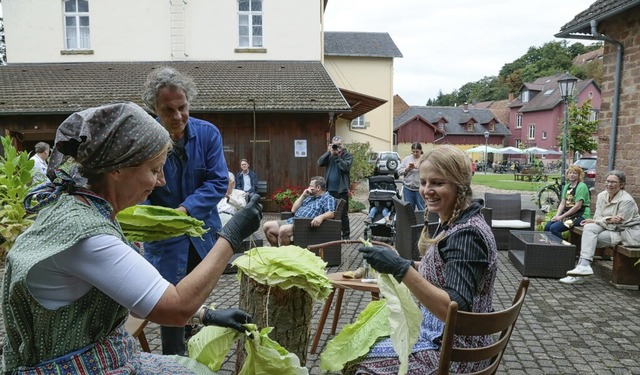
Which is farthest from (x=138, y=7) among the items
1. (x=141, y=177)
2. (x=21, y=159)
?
(x=141, y=177)

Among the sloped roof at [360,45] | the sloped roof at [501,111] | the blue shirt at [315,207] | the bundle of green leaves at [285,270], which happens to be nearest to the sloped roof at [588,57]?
the sloped roof at [501,111]

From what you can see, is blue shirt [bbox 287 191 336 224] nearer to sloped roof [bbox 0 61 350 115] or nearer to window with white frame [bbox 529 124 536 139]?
sloped roof [bbox 0 61 350 115]

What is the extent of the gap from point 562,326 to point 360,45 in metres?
29.0

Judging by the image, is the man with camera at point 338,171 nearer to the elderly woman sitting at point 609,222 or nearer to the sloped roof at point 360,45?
the elderly woman sitting at point 609,222

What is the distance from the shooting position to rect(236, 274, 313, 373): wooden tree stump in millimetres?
2422

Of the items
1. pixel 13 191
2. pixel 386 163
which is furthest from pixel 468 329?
pixel 386 163

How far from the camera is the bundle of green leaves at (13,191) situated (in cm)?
642

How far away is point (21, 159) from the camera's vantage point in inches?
260

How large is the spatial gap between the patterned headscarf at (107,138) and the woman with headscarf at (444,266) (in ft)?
3.09

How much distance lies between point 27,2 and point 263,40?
8187 millimetres

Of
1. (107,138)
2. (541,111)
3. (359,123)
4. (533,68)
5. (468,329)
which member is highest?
(533,68)

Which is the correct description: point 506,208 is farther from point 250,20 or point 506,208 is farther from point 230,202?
point 250,20

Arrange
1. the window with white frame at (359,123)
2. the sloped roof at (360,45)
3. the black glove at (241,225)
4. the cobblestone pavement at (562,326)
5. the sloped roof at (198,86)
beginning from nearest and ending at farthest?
the black glove at (241,225) < the cobblestone pavement at (562,326) < the sloped roof at (198,86) < the sloped roof at (360,45) < the window with white frame at (359,123)

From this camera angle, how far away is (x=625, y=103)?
7.61 meters
